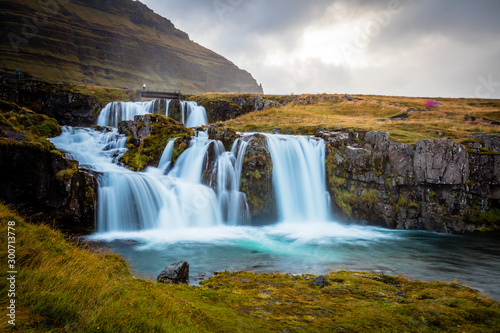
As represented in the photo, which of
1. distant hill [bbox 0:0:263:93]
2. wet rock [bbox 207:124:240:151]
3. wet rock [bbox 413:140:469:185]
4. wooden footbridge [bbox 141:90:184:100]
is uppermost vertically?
distant hill [bbox 0:0:263:93]

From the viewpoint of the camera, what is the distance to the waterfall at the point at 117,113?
35928 millimetres

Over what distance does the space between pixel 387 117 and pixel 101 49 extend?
460ft

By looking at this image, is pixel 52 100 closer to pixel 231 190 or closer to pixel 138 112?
pixel 138 112

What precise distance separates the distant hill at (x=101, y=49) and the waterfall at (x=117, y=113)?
57110 millimetres

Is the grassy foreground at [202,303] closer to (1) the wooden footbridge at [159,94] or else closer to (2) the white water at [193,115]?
(2) the white water at [193,115]

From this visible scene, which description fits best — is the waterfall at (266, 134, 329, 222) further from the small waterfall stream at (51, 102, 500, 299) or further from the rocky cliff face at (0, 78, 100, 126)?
the rocky cliff face at (0, 78, 100, 126)

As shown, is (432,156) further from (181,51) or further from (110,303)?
(181,51)

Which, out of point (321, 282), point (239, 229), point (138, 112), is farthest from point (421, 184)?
point (138, 112)

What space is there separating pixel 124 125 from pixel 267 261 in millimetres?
23038

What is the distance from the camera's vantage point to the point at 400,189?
67.3 ft

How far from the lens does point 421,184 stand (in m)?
20.0

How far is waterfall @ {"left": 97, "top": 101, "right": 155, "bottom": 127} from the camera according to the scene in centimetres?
3593

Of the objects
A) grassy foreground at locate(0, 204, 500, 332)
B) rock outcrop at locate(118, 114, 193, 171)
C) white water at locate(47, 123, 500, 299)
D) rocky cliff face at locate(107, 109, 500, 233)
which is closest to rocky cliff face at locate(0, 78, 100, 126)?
white water at locate(47, 123, 500, 299)

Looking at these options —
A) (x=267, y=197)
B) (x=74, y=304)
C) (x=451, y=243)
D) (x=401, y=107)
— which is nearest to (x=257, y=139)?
(x=267, y=197)
